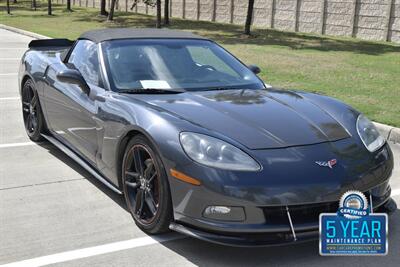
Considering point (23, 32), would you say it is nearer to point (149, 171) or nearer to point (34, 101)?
point (34, 101)

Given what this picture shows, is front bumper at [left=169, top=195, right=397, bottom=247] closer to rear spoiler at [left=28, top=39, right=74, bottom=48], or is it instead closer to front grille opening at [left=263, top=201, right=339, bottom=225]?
front grille opening at [left=263, top=201, right=339, bottom=225]

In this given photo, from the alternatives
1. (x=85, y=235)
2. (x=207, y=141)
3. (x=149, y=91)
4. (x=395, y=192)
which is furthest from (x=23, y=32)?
(x=207, y=141)

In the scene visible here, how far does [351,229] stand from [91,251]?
1.72m

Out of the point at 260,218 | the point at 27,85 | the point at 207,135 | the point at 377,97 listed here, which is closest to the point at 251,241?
the point at 260,218

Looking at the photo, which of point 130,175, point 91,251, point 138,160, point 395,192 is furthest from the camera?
point 395,192

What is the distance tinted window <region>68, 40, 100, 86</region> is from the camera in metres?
4.89

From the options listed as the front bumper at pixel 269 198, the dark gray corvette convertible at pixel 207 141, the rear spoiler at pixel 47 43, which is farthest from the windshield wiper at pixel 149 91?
the rear spoiler at pixel 47 43

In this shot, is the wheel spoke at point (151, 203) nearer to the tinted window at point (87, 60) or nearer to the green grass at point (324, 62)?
the tinted window at point (87, 60)

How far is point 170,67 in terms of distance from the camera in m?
4.84

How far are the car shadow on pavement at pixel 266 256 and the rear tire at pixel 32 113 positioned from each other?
114 inches

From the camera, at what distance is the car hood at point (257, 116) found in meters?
3.70

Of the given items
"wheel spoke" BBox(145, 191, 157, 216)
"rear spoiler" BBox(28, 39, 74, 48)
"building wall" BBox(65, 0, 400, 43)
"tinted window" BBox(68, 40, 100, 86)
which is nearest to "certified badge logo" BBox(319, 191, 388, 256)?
"wheel spoke" BBox(145, 191, 157, 216)

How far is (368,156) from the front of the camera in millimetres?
3762

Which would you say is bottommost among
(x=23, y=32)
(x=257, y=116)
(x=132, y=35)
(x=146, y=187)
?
(x=23, y=32)
